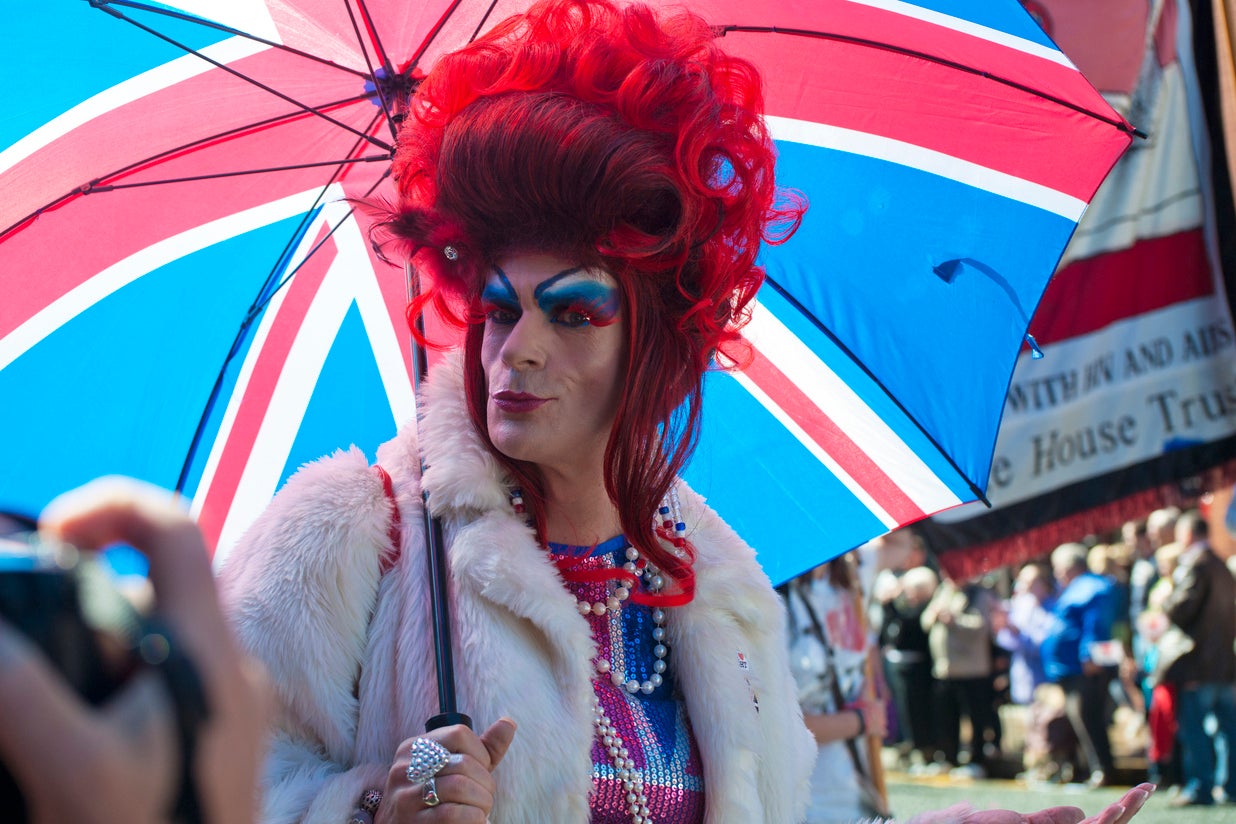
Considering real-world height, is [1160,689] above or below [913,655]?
below

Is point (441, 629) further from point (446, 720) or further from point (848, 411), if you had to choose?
point (848, 411)

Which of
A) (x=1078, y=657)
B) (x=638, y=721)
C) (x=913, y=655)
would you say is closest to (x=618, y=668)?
(x=638, y=721)

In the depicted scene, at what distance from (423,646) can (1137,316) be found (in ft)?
17.3

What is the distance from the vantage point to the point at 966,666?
1068cm

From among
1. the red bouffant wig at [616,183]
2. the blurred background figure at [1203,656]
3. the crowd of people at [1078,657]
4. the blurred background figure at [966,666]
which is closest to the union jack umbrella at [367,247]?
the red bouffant wig at [616,183]

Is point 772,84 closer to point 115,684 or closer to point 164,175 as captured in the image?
point 164,175

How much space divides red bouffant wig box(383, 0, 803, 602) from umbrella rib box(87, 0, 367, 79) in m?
0.19

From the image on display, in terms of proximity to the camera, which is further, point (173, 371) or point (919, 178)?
point (919, 178)

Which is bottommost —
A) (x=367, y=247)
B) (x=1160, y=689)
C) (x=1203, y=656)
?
(x=1160, y=689)

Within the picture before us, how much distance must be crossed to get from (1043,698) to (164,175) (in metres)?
9.52

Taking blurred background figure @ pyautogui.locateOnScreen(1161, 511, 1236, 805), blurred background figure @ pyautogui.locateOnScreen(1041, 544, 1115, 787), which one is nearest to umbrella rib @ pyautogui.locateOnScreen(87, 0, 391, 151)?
blurred background figure @ pyautogui.locateOnScreen(1161, 511, 1236, 805)

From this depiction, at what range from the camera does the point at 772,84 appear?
236 centimetres

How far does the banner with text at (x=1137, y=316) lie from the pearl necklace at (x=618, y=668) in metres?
4.18

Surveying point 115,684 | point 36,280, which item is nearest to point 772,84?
point 36,280
